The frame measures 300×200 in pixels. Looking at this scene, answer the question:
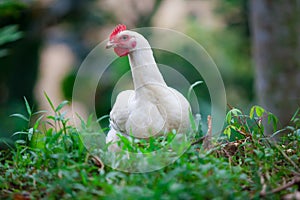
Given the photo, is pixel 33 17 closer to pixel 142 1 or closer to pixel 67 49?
pixel 67 49

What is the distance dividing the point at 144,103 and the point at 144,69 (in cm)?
25

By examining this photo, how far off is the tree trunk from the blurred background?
0.04ft

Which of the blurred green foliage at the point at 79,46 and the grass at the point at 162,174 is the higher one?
the blurred green foliage at the point at 79,46

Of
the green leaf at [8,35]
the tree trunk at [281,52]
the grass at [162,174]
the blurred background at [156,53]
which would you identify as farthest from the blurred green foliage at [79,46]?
the grass at [162,174]

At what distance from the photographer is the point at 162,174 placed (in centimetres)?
223

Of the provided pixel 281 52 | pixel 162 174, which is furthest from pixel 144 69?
pixel 281 52

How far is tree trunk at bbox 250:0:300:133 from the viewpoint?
6.92 meters

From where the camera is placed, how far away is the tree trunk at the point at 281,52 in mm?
6918

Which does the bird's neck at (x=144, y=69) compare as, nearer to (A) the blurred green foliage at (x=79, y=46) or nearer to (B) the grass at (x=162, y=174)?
(B) the grass at (x=162, y=174)

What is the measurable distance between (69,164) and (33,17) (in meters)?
10.8

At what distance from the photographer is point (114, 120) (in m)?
3.69

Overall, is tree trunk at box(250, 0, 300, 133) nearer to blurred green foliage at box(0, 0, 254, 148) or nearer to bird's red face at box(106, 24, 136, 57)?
bird's red face at box(106, 24, 136, 57)

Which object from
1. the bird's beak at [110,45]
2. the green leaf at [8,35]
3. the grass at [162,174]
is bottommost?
the grass at [162,174]

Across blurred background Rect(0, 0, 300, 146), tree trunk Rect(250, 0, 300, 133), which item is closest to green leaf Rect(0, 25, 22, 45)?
blurred background Rect(0, 0, 300, 146)
